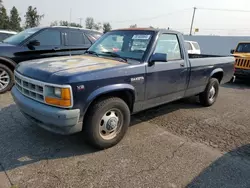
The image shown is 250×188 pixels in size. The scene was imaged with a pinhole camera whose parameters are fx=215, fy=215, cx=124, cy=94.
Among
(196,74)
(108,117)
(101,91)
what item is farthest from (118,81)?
(196,74)

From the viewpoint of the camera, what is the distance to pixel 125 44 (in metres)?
4.05

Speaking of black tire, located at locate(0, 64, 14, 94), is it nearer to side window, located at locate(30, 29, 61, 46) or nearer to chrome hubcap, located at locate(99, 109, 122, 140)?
side window, located at locate(30, 29, 61, 46)

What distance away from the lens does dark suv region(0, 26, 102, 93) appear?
5.80m

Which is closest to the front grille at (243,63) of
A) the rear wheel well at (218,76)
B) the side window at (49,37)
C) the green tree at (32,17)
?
the rear wheel well at (218,76)

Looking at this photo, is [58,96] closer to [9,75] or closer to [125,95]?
[125,95]

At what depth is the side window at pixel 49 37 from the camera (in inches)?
247

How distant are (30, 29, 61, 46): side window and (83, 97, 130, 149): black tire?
13.4 ft

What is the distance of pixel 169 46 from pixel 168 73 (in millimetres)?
611

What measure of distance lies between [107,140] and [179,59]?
2.25 metres

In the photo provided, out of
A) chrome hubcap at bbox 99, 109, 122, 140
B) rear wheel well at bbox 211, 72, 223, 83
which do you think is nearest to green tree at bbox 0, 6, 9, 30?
rear wheel well at bbox 211, 72, 223, 83

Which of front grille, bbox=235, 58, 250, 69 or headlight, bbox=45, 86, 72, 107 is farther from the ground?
headlight, bbox=45, 86, 72, 107

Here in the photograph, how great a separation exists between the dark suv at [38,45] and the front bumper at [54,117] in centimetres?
334

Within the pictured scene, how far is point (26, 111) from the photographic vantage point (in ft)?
10.2

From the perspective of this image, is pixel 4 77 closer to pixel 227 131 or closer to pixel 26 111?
pixel 26 111
